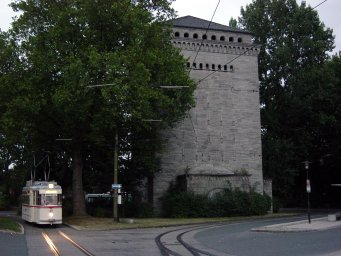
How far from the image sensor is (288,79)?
5906cm

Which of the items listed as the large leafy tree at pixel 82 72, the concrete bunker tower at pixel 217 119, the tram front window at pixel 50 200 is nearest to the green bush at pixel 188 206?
the concrete bunker tower at pixel 217 119

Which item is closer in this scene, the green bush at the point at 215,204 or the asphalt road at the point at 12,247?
the asphalt road at the point at 12,247

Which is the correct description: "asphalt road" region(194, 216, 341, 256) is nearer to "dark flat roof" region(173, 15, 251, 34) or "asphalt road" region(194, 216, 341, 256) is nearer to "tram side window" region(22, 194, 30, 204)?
"tram side window" region(22, 194, 30, 204)

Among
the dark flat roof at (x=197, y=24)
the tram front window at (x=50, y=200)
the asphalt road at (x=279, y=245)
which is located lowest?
the asphalt road at (x=279, y=245)

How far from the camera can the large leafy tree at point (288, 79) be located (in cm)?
5456

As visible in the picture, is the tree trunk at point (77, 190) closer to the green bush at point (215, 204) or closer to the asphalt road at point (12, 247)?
the green bush at point (215, 204)

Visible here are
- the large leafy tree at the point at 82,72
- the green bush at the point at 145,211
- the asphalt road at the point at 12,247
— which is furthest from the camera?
the green bush at the point at 145,211

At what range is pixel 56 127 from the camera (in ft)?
126

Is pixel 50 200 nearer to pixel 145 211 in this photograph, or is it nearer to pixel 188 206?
pixel 145 211

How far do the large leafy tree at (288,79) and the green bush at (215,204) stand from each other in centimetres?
987

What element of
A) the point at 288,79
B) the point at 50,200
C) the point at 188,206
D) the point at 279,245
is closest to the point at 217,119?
the point at 188,206

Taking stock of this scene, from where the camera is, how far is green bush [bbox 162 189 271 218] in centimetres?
4222

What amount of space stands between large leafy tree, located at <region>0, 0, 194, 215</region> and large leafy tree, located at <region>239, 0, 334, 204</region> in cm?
2037

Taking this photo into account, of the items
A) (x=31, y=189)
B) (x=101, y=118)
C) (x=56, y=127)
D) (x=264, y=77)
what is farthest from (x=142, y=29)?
(x=264, y=77)
